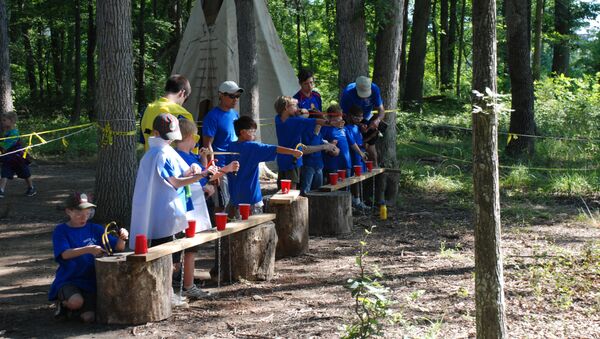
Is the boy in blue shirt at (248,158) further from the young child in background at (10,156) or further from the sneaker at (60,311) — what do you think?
the young child in background at (10,156)

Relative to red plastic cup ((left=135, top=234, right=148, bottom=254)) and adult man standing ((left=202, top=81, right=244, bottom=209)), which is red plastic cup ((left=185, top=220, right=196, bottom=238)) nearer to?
red plastic cup ((left=135, top=234, right=148, bottom=254))

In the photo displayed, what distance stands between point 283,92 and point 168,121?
305 inches

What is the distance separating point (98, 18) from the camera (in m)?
7.93

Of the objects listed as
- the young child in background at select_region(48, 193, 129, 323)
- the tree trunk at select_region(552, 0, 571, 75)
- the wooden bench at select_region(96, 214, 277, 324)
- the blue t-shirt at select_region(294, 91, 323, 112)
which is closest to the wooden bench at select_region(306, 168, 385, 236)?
the blue t-shirt at select_region(294, 91, 323, 112)

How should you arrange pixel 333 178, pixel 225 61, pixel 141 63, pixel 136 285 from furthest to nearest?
pixel 141 63 → pixel 225 61 → pixel 333 178 → pixel 136 285

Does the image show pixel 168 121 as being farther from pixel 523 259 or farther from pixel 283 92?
pixel 283 92

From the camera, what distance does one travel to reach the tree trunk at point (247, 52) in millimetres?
10523

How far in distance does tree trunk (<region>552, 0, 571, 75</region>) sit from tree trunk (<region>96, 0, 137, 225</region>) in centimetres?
1823

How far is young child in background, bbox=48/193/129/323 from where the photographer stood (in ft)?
15.8

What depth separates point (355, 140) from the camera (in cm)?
942

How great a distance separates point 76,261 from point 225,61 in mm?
8053

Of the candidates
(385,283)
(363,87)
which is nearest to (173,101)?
(385,283)

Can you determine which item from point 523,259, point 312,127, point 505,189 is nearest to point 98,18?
point 312,127

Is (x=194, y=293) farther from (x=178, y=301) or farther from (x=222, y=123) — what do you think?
(x=222, y=123)
